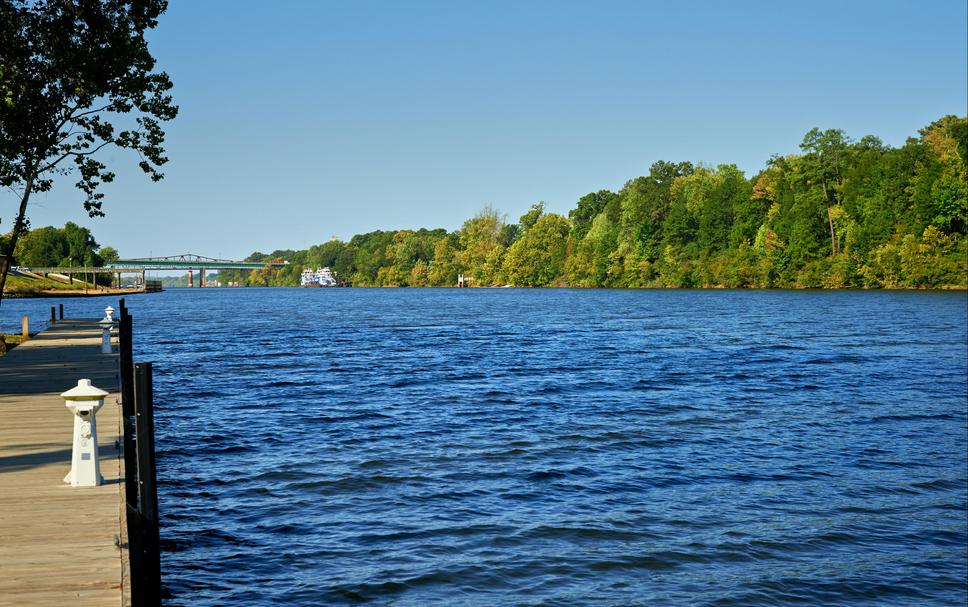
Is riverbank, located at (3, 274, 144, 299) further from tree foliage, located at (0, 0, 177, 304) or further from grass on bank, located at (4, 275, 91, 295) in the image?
tree foliage, located at (0, 0, 177, 304)

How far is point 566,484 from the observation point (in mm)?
15695

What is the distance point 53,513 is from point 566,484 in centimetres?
838

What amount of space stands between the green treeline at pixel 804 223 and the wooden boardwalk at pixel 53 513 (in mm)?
109537

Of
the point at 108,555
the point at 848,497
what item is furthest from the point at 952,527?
the point at 108,555

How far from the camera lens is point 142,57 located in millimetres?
32875

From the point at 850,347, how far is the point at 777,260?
93.3 meters

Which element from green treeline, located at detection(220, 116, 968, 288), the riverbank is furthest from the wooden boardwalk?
the riverbank

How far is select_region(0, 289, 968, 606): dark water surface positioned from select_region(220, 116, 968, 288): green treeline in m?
82.7

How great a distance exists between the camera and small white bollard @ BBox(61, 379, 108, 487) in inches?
430

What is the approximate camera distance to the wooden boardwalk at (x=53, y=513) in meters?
7.83

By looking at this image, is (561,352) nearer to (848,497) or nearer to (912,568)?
(848,497)

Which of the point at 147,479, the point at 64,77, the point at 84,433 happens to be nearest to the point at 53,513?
the point at 84,433

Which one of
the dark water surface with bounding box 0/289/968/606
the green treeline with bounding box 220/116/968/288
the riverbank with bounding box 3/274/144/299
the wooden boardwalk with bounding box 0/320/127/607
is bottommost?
the dark water surface with bounding box 0/289/968/606

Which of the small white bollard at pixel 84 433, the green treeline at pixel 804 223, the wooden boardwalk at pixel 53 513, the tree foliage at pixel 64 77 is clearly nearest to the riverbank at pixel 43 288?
the green treeline at pixel 804 223
